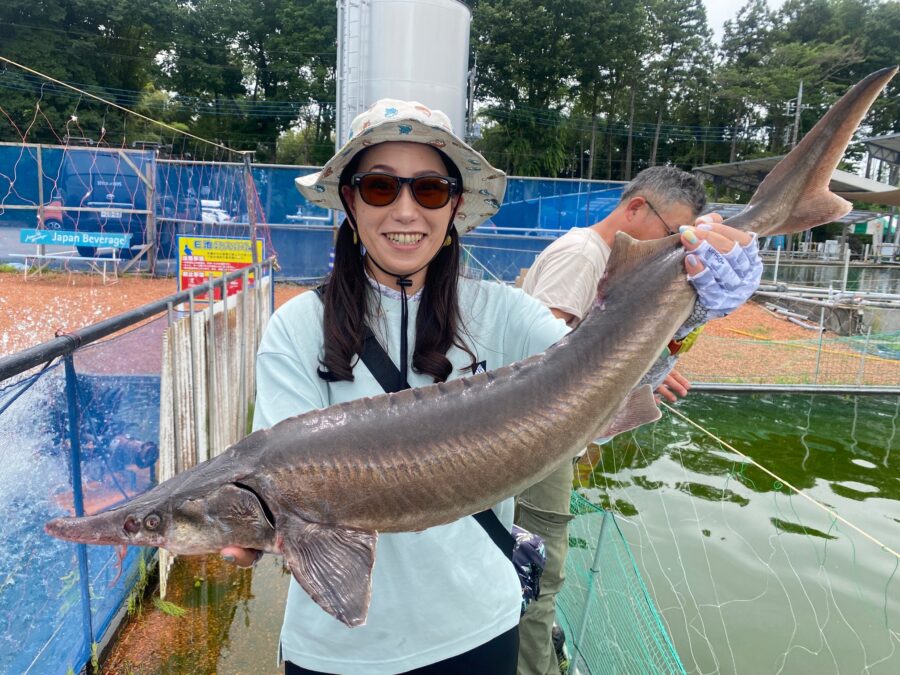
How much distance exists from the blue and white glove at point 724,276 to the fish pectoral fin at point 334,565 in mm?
1245

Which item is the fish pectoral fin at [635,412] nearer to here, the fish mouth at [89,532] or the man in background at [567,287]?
the man in background at [567,287]

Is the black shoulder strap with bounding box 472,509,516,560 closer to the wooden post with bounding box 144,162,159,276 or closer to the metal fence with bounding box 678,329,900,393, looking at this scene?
the metal fence with bounding box 678,329,900,393

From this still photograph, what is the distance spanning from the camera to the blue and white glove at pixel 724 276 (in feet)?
6.35

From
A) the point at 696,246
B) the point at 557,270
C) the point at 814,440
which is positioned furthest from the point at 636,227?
the point at 814,440

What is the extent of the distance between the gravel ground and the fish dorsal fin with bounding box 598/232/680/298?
26.8 feet

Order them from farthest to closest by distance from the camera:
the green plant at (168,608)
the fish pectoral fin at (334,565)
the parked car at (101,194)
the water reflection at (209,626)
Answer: the parked car at (101,194), the green plant at (168,608), the water reflection at (209,626), the fish pectoral fin at (334,565)

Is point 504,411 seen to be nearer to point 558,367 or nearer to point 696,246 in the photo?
point 558,367

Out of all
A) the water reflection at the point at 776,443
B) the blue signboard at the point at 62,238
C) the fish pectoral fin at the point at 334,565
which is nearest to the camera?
the fish pectoral fin at the point at 334,565

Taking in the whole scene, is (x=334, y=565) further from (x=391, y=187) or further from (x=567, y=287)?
(x=567, y=287)

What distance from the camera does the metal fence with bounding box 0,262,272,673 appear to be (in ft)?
8.30

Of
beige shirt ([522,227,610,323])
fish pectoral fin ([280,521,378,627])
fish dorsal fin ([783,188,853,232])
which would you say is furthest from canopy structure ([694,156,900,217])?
fish pectoral fin ([280,521,378,627])

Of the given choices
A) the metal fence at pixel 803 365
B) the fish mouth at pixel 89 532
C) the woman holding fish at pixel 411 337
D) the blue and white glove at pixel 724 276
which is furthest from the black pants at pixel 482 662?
the metal fence at pixel 803 365

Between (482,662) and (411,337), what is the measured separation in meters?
0.98

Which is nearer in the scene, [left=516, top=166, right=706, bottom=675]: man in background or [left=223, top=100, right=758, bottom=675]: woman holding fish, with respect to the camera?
[left=223, top=100, right=758, bottom=675]: woman holding fish
